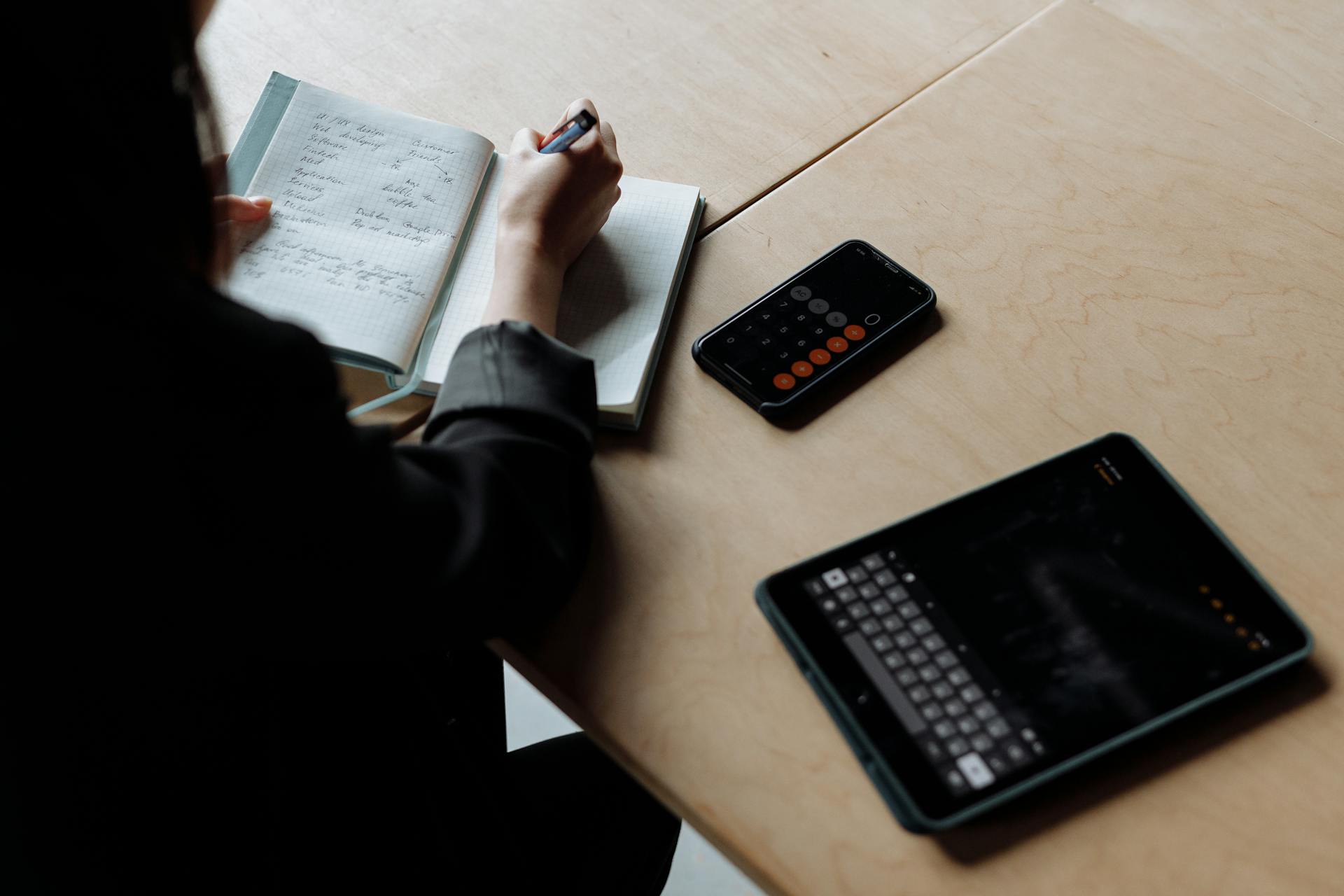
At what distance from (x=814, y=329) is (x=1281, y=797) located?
377 millimetres

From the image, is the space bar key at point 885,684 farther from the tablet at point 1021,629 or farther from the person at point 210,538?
the person at point 210,538

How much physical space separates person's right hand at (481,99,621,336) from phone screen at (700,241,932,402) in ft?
0.39

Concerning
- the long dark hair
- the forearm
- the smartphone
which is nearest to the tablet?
the smartphone

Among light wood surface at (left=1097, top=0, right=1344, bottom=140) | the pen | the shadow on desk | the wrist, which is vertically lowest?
the shadow on desk

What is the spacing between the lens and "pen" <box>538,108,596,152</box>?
769 mm

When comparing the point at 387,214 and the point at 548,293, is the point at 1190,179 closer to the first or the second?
the point at 548,293

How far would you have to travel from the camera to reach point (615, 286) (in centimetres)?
74

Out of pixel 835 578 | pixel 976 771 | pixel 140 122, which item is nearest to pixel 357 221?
pixel 140 122

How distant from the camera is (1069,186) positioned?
2.66 ft

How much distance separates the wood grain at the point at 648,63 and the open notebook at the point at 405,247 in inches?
2.3

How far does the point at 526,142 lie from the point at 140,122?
1.24 ft

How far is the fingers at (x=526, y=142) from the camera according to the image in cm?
79

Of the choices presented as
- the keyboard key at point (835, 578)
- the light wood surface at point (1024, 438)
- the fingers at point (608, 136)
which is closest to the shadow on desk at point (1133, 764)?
the light wood surface at point (1024, 438)

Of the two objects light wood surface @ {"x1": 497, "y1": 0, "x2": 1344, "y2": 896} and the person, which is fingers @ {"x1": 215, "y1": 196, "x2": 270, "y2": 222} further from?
light wood surface @ {"x1": 497, "y1": 0, "x2": 1344, "y2": 896}
